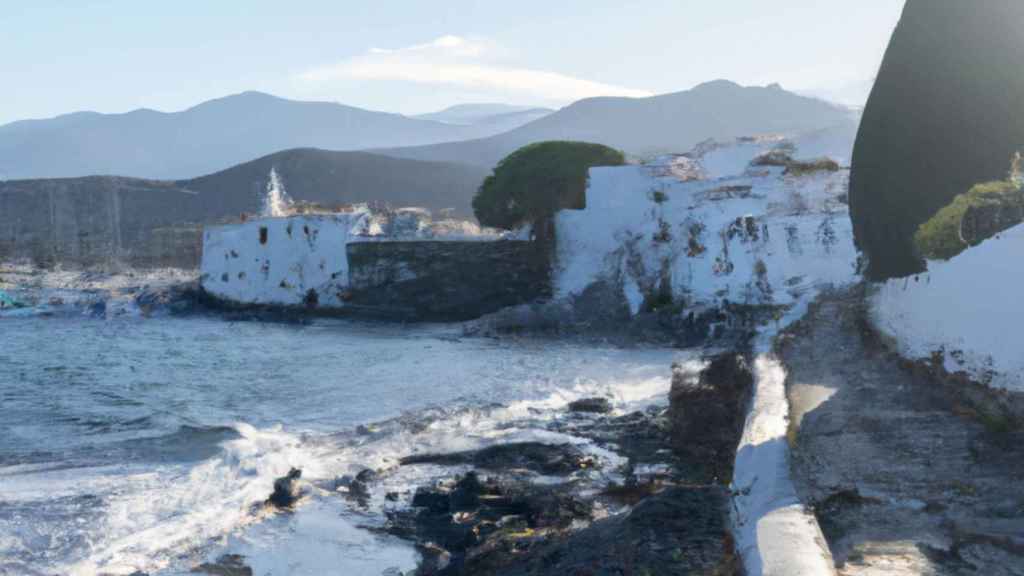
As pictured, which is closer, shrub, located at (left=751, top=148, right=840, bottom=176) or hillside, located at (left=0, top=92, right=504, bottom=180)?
shrub, located at (left=751, top=148, right=840, bottom=176)

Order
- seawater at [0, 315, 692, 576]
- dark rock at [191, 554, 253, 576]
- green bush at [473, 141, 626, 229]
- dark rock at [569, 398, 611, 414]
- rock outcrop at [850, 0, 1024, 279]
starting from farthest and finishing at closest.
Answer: green bush at [473, 141, 626, 229] < dark rock at [569, 398, 611, 414] < rock outcrop at [850, 0, 1024, 279] < seawater at [0, 315, 692, 576] < dark rock at [191, 554, 253, 576]

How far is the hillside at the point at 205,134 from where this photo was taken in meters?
149

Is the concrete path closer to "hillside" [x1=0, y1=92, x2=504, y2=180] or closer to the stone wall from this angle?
the stone wall

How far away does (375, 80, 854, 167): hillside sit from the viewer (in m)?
109

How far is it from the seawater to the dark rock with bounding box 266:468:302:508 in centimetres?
15

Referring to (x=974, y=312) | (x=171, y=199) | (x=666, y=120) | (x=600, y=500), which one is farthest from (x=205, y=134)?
(x=974, y=312)

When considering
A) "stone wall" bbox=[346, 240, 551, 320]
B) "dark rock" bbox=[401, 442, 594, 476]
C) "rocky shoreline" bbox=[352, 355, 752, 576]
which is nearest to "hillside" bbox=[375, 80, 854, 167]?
"stone wall" bbox=[346, 240, 551, 320]

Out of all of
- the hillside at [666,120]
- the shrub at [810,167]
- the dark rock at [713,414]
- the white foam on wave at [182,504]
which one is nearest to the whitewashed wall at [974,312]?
the dark rock at [713,414]

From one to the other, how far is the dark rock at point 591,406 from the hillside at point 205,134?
13691cm

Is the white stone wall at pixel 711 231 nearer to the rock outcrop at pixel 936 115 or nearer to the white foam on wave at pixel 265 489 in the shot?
the rock outcrop at pixel 936 115

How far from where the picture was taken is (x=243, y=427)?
42.0 ft

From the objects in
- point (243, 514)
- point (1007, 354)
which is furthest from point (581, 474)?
point (1007, 354)

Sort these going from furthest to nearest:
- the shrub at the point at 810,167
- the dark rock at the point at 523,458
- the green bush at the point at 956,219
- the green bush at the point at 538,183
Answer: the green bush at the point at 538,183 < the shrub at the point at 810,167 < the dark rock at the point at 523,458 < the green bush at the point at 956,219

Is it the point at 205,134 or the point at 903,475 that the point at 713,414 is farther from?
the point at 205,134
